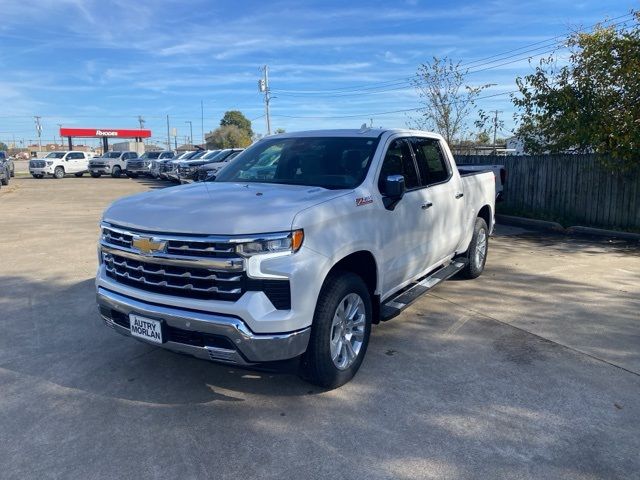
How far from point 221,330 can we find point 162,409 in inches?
36.7

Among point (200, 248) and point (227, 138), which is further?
point (227, 138)

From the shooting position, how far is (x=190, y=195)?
12.8 ft

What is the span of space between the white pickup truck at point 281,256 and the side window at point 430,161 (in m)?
0.21

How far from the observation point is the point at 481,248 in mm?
6984

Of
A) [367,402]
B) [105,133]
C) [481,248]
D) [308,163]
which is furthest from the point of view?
[105,133]

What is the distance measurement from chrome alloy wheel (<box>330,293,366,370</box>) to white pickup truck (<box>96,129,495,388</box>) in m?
0.01

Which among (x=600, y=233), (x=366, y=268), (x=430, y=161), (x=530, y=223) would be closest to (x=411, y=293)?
(x=366, y=268)

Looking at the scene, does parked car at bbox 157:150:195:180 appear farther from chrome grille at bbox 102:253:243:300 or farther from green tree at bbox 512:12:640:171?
chrome grille at bbox 102:253:243:300

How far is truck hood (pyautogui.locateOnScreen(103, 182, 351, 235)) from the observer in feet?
10.5

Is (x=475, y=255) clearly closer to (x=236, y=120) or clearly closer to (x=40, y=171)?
(x=40, y=171)

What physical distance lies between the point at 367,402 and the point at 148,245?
1.91 meters

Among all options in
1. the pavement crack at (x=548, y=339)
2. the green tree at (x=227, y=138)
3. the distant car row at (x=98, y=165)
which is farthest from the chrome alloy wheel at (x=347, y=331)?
the green tree at (x=227, y=138)

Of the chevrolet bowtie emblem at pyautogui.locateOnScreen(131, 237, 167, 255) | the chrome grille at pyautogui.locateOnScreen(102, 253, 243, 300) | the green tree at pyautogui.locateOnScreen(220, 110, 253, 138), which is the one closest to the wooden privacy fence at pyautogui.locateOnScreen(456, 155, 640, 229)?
the chrome grille at pyautogui.locateOnScreen(102, 253, 243, 300)

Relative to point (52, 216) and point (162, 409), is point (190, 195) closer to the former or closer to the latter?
point (162, 409)
